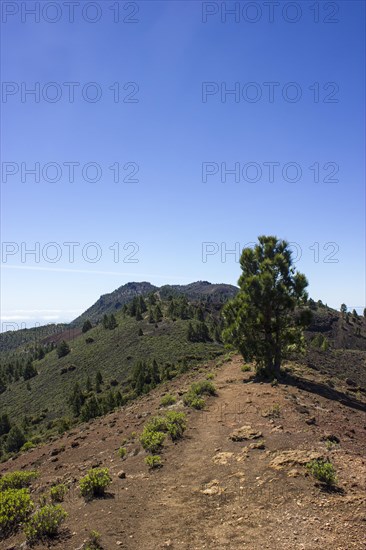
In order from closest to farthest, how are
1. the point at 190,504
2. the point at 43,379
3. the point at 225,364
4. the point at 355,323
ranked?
the point at 190,504 < the point at 225,364 < the point at 43,379 < the point at 355,323

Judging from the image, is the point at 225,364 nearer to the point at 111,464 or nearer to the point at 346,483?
the point at 111,464

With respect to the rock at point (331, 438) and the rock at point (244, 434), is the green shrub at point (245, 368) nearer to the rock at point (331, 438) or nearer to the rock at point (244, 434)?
the rock at point (244, 434)

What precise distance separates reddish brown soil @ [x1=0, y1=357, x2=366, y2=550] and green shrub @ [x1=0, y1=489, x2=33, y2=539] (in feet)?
1.97

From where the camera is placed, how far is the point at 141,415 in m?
26.2

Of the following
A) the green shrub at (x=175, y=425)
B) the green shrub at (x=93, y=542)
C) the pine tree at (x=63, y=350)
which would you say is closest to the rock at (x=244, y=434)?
the green shrub at (x=175, y=425)

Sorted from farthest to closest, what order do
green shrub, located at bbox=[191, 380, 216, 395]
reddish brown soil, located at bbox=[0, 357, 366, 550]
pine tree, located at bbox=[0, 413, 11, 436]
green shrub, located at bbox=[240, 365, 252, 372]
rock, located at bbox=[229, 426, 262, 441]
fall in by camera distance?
1. pine tree, located at bbox=[0, 413, 11, 436]
2. green shrub, located at bbox=[240, 365, 252, 372]
3. green shrub, located at bbox=[191, 380, 216, 395]
4. rock, located at bbox=[229, 426, 262, 441]
5. reddish brown soil, located at bbox=[0, 357, 366, 550]

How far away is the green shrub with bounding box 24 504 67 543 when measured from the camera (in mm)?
10086

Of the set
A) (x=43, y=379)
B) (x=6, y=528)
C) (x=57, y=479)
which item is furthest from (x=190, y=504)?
(x=43, y=379)

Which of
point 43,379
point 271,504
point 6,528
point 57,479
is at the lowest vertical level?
point 43,379

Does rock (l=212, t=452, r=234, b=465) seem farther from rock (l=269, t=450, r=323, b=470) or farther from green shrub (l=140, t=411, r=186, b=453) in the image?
green shrub (l=140, t=411, r=186, b=453)

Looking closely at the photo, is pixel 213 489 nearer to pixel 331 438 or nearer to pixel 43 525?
pixel 43 525

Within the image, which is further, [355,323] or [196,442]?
[355,323]

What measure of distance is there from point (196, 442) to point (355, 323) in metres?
187

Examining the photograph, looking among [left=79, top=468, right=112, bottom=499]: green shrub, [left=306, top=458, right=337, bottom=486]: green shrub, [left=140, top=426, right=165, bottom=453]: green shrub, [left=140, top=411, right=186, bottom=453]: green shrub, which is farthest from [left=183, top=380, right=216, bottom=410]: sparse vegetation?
[left=306, top=458, right=337, bottom=486]: green shrub
